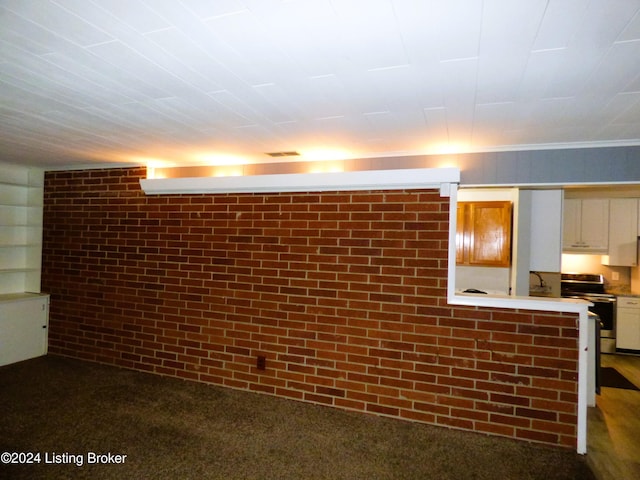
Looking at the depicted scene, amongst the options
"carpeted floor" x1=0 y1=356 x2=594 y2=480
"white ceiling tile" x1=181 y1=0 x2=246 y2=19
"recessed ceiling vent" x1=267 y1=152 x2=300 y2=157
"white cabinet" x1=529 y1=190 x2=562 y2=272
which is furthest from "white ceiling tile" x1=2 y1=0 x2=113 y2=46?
"white cabinet" x1=529 y1=190 x2=562 y2=272

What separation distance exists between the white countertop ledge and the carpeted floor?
103cm

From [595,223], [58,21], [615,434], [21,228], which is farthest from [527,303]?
[21,228]

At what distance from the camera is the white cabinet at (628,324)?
4.85 m

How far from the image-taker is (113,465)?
7.59 feet

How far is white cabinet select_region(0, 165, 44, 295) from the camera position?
4.40 metres

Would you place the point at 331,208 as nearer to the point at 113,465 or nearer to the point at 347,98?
the point at 347,98

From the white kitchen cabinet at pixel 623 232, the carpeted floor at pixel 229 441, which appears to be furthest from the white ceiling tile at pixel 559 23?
the white kitchen cabinet at pixel 623 232

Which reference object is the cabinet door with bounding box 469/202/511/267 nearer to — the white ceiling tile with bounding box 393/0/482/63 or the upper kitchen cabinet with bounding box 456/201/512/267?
the upper kitchen cabinet with bounding box 456/201/512/267

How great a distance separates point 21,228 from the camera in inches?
181

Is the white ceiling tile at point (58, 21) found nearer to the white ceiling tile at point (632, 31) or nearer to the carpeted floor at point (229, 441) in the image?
the white ceiling tile at point (632, 31)

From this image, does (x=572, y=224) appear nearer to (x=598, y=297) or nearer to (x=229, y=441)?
(x=598, y=297)

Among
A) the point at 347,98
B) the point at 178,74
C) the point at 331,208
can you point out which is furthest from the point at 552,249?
the point at 178,74

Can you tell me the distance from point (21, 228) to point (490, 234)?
5.96 meters

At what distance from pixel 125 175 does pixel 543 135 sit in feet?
13.6
